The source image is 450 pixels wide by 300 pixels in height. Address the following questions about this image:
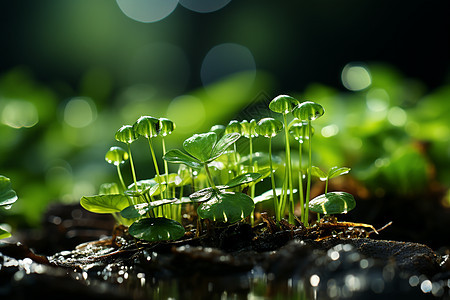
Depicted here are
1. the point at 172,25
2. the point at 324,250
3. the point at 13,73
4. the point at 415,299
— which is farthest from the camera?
the point at 172,25

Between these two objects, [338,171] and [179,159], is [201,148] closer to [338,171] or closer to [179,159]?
[179,159]

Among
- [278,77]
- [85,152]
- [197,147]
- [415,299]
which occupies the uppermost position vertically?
[278,77]

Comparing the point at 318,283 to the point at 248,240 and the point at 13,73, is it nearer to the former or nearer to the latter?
the point at 248,240

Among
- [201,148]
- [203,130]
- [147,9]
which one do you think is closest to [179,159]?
[201,148]

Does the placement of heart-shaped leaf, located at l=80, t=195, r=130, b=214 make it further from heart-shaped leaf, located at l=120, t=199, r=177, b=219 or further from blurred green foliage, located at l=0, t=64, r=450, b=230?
blurred green foliage, located at l=0, t=64, r=450, b=230

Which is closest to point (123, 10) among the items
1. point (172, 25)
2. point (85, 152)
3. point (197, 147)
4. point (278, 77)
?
point (172, 25)

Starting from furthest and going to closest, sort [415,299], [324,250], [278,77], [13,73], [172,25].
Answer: [172,25] < [278,77] < [13,73] < [324,250] < [415,299]

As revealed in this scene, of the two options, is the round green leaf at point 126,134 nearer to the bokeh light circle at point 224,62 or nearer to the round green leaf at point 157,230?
the round green leaf at point 157,230
